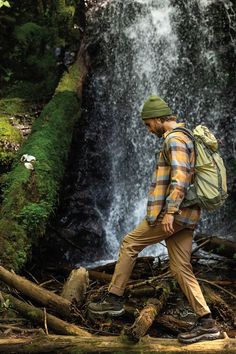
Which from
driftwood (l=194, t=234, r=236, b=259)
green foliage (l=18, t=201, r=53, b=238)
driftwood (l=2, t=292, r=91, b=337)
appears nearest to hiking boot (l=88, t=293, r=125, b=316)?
driftwood (l=2, t=292, r=91, b=337)

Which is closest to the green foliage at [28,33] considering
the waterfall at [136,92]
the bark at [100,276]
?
the waterfall at [136,92]

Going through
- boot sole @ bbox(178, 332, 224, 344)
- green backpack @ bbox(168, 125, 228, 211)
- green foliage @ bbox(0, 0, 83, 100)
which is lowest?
boot sole @ bbox(178, 332, 224, 344)

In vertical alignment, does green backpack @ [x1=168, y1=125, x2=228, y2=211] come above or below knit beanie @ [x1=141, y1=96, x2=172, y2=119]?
below

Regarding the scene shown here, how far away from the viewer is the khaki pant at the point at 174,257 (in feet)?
14.1

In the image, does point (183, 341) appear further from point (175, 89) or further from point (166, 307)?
point (175, 89)

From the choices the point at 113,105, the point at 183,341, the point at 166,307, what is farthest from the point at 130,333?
the point at 113,105

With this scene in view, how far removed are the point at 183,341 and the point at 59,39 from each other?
10926 mm

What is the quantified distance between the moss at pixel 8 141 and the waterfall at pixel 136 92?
161 cm

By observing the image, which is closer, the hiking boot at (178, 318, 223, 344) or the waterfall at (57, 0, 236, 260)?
the hiking boot at (178, 318, 223, 344)

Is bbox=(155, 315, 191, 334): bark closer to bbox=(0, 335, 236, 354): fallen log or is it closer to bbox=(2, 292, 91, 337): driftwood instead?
bbox=(0, 335, 236, 354): fallen log

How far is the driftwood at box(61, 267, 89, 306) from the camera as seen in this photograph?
498cm

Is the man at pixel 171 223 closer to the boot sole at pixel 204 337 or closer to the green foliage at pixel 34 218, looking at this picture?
the boot sole at pixel 204 337

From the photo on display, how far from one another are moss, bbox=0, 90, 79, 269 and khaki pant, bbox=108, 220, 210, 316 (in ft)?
6.81

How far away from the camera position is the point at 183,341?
408 centimetres
